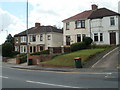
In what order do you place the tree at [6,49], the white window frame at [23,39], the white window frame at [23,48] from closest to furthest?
the tree at [6,49] → the white window frame at [23,48] → the white window frame at [23,39]

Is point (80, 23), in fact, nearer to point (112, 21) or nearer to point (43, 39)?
point (112, 21)

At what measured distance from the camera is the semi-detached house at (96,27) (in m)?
32.4

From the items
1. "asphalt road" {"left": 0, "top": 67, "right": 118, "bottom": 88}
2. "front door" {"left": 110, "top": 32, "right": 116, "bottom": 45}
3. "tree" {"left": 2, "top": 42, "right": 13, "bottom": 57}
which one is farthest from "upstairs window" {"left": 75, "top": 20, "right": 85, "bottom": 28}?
"asphalt road" {"left": 0, "top": 67, "right": 118, "bottom": 88}

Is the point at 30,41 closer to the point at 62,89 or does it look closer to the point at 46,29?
the point at 46,29

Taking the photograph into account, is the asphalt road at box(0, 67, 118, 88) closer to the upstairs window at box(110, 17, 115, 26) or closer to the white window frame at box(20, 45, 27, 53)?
the upstairs window at box(110, 17, 115, 26)

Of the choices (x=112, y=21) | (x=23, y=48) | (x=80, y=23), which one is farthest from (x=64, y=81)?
(x=23, y=48)

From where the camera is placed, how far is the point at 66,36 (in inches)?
1553

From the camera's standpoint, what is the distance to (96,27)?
1348 inches

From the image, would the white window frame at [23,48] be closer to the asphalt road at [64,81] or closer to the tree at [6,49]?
the tree at [6,49]

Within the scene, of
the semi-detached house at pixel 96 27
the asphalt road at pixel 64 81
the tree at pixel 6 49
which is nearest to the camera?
the asphalt road at pixel 64 81

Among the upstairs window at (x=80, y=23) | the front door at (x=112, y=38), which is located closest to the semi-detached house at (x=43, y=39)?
the upstairs window at (x=80, y=23)

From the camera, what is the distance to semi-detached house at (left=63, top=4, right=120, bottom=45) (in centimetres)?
3239

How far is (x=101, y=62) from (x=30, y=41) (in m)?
30.4

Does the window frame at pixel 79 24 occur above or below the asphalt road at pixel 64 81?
above
